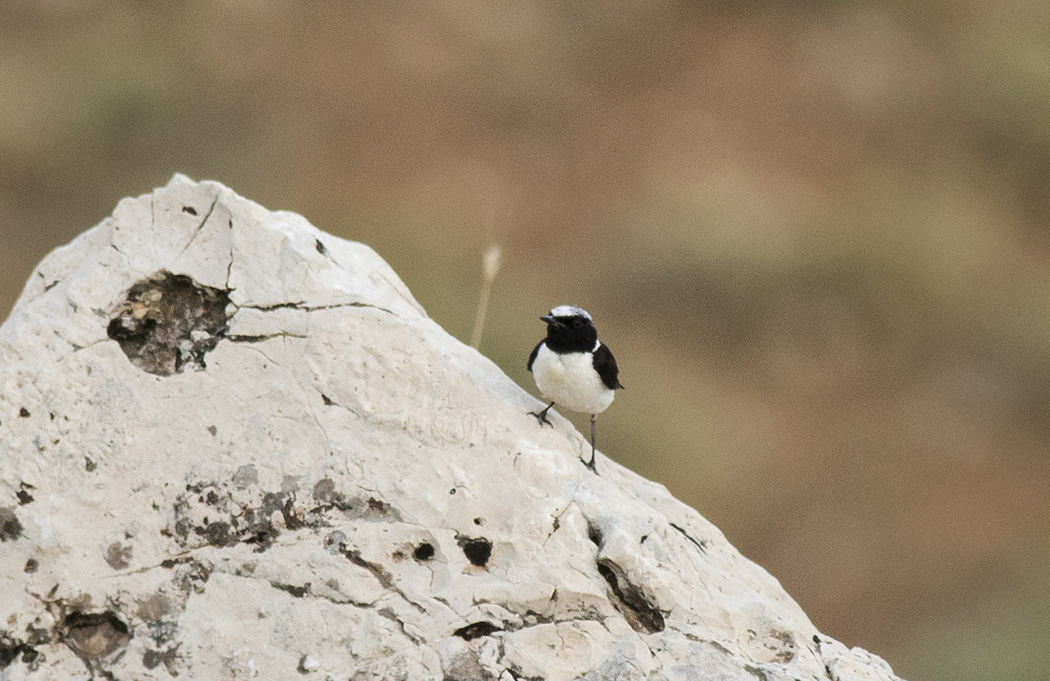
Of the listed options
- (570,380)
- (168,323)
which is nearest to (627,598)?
(570,380)

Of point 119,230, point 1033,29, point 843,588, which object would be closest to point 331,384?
point 119,230

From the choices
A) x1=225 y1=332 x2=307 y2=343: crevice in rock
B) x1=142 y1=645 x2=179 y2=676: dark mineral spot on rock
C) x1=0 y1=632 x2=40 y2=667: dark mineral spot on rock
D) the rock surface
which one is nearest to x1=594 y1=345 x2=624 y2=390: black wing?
the rock surface

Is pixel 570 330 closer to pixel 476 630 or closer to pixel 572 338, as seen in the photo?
pixel 572 338

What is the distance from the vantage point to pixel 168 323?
4312mm

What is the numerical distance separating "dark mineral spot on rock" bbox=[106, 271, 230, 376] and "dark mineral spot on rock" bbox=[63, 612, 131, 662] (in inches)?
34.1

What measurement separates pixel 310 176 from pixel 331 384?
11966 mm

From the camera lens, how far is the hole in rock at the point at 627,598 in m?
4.13

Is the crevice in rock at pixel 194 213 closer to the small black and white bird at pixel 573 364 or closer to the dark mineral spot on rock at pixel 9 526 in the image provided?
the dark mineral spot on rock at pixel 9 526

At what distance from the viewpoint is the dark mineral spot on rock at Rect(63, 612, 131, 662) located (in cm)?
375

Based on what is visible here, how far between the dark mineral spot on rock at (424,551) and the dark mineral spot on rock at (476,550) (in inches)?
4.1

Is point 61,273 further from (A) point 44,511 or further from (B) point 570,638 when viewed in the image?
(B) point 570,638

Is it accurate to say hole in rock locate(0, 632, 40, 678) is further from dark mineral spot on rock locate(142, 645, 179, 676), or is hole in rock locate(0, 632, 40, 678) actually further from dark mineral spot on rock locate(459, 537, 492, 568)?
dark mineral spot on rock locate(459, 537, 492, 568)

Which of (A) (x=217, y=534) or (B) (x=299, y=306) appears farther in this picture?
(B) (x=299, y=306)

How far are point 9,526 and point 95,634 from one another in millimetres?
447
